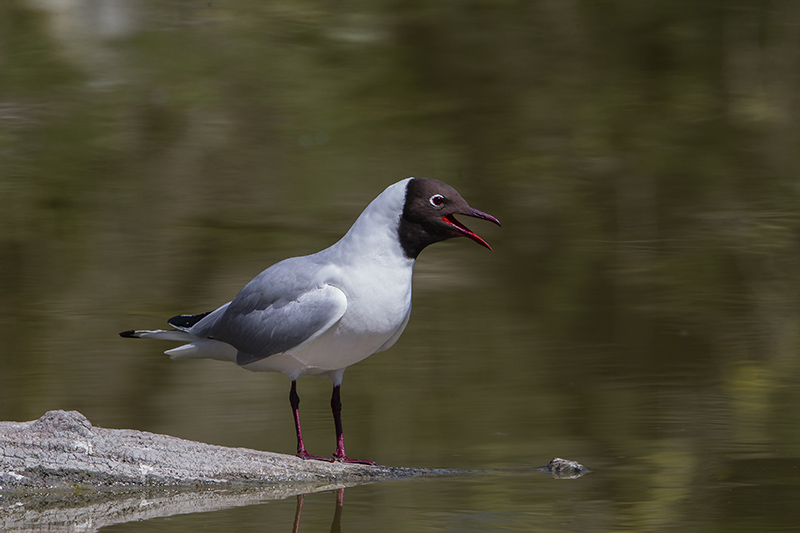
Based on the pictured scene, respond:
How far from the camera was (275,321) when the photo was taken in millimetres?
4688

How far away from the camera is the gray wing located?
4559 millimetres

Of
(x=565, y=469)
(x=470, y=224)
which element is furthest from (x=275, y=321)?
(x=470, y=224)

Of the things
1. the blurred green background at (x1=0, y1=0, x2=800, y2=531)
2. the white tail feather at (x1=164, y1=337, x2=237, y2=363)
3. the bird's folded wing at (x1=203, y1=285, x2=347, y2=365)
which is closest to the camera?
the bird's folded wing at (x1=203, y1=285, x2=347, y2=365)

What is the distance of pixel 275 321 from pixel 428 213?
0.75m

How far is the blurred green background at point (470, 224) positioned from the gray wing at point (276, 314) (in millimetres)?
683

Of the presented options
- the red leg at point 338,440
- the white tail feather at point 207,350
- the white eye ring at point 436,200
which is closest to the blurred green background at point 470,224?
the red leg at point 338,440

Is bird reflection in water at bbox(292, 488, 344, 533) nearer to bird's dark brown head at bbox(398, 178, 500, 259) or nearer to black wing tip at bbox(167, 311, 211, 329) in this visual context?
bird's dark brown head at bbox(398, 178, 500, 259)

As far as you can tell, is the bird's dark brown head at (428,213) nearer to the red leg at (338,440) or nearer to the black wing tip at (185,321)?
the red leg at (338,440)

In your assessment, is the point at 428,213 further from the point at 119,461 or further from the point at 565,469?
the point at 119,461

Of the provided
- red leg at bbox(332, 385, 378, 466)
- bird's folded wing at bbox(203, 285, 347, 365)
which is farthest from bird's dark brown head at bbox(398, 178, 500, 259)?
red leg at bbox(332, 385, 378, 466)

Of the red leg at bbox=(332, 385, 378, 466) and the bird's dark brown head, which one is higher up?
the bird's dark brown head

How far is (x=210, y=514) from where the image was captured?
4.12 m

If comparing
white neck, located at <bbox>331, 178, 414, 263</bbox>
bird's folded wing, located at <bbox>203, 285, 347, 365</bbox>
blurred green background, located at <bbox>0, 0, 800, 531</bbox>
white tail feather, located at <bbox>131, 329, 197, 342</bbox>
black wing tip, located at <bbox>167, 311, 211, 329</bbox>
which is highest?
white neck, located at <bbox>331, 178, 414, 263</bbox>

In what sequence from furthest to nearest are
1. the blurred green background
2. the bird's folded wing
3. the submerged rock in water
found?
the blurred green background
the submerged rock in water
the bird's folded wing
